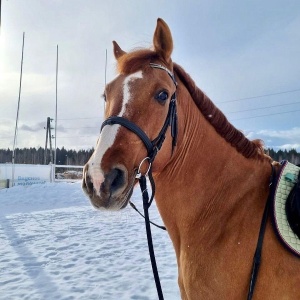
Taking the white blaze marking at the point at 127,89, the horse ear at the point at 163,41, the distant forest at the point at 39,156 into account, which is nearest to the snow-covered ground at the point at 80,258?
the white blaze marking at the point at 127,89

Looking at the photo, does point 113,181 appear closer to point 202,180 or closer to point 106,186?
point 106,186

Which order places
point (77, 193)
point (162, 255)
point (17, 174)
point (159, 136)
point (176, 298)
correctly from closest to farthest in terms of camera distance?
point (159, 136)
point (176, 298)
point (162, 255)
point (77, 193)
point (17, 174)

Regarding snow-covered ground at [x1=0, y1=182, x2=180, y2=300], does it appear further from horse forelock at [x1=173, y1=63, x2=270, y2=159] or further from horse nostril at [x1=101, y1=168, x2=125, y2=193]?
horse forelock at [x1=173, y1=63, x2=270, y2=159]

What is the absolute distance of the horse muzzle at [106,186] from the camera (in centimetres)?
170

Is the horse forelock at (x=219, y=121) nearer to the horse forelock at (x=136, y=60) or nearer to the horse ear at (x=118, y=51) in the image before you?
the horse forelock at (x=136, y=60)

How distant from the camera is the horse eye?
204cm

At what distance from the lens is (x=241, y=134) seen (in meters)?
2.39

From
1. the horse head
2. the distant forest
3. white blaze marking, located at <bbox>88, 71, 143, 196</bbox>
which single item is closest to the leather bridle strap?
the horse head

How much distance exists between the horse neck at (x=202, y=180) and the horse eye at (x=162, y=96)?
0.71 feet

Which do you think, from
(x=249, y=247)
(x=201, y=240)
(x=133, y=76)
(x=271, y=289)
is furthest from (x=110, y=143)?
(x=271, y=289)

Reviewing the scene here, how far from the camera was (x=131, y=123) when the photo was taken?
1876mm

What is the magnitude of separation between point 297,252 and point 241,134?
0.96 metres

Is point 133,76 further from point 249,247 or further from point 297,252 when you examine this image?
point 297,252

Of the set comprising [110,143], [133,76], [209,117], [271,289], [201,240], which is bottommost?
[271,289]
